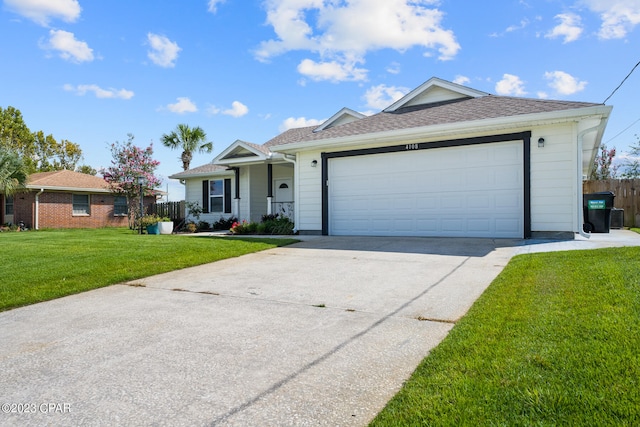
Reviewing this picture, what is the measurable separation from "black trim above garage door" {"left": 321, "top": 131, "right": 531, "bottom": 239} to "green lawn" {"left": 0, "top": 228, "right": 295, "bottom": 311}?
8.42 ft


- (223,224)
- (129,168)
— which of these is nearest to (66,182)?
(129,168)

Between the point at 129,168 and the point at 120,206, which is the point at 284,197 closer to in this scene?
the point at 129,168

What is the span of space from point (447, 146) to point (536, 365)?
839 cm

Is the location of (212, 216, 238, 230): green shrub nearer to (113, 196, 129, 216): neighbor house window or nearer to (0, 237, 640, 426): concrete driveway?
(113, 196, 129, 216): neighbor house window

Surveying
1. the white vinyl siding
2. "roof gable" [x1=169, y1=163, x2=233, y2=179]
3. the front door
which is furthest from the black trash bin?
"roof gable" [x1=169, y1=163, x2=233, y2=179]

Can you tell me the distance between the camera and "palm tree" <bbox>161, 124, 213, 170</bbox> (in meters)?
29.1

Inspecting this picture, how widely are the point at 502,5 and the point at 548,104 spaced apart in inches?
135

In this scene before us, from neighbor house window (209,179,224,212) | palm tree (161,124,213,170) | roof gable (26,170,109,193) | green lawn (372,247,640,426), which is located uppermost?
palm tree (161,124,213,170)

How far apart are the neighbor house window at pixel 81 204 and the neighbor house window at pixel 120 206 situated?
1498 millimetres

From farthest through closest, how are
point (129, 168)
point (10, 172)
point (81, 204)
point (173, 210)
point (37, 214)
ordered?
point (81, 204), point (37, 214), point (129, 168), point (10, 172), point (173, 210)

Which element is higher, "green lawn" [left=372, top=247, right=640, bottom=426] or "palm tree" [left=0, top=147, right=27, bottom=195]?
"palm tree" [left=0, top=147, right=27, bottom=195]

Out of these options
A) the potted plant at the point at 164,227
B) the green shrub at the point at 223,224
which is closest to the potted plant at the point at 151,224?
the potted plant at the point at 164,227

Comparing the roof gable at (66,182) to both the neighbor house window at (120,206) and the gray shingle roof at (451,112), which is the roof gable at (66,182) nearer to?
the neighbor house window at (120,206)

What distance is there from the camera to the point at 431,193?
10.3 metres
